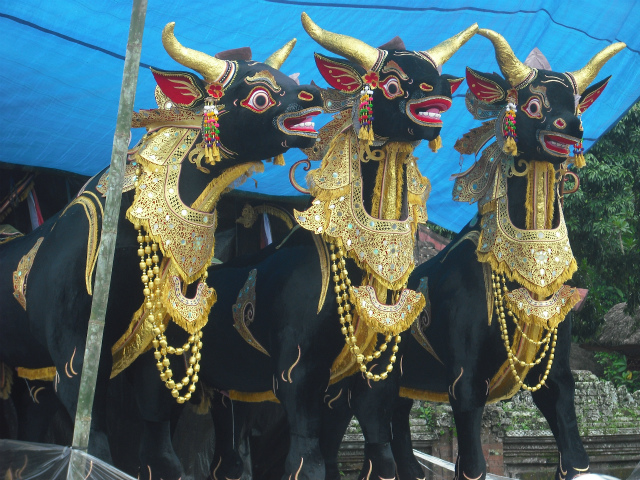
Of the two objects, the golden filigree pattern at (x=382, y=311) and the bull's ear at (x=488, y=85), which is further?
the bull's ear at (x=488, y=85)

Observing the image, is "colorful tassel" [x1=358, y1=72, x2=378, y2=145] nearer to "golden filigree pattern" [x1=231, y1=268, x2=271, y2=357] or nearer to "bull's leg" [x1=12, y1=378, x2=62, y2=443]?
"golden filigree pattern" [x1=231, y1=268, x2=271, y2=357]

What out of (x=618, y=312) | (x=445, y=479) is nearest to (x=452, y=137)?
(x=445, y=479)

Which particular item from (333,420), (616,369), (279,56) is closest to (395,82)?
(279,56)

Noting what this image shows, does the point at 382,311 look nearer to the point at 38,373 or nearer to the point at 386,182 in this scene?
the point at 386,182

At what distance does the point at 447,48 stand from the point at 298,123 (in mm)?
886

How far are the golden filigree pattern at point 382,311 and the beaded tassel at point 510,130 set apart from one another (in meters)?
1.04

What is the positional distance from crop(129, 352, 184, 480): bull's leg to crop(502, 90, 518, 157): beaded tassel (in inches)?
81.4

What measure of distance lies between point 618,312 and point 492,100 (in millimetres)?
6089

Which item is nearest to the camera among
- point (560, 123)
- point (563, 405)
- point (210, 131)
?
point (210, 131)

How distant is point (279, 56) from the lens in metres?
4.71

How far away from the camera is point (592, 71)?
517 centimetres

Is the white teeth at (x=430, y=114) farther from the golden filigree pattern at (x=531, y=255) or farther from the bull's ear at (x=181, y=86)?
the bull's ear at (x=181, y=86)

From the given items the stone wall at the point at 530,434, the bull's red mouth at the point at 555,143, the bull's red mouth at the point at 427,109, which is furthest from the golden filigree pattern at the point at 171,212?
the stone wall at the point at 530,434

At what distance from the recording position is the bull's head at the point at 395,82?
175 inches
